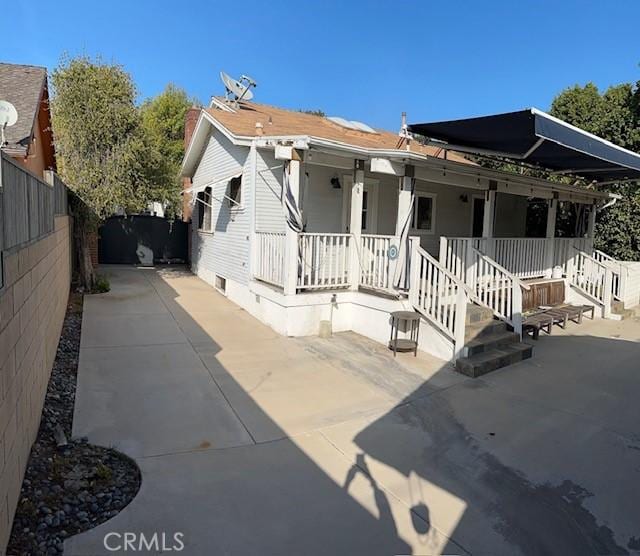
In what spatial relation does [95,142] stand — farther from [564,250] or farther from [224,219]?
[564,250]

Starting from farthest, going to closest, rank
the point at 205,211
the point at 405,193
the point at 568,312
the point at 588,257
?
the point at 205,211 < the point at 588,257 < the point at 568,312 < the point at 405,193

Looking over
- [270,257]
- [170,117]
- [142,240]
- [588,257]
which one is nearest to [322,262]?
[270,257]

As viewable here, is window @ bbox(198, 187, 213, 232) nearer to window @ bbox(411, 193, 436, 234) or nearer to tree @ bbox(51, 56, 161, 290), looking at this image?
tree @ bbox(51, 56, 161, 290)

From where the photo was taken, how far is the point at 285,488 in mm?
3287

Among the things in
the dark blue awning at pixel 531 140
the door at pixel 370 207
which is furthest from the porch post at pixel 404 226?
the door at pixel 370 207

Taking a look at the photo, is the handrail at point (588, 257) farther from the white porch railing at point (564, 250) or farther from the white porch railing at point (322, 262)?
the white porch railing at point (322, 262)

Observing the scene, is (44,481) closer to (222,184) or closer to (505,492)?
(505,492)

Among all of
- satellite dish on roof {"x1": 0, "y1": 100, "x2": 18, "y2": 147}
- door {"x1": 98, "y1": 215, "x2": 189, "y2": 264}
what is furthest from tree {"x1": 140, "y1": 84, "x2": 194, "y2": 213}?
satellite dish on roof {"x1": 0, "y1": 100, "x2": 18, "y2": 147}

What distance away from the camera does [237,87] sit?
40.6ft

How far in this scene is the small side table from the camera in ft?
22.4

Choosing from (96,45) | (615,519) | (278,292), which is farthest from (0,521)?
(96,45)

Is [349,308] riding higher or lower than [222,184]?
lower

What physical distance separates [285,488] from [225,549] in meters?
0.73

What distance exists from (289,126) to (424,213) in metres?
4.10
